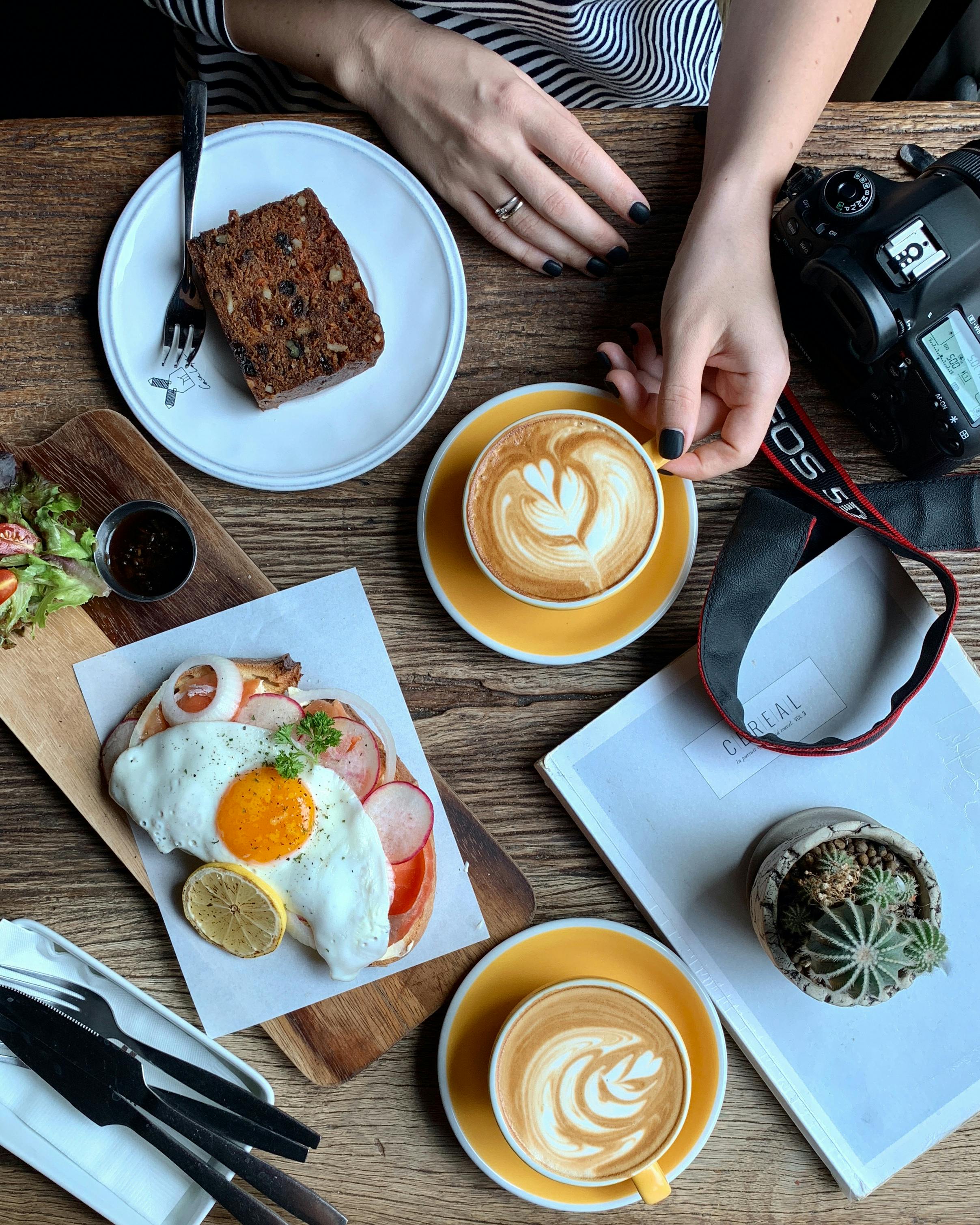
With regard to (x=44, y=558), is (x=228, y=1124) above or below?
below

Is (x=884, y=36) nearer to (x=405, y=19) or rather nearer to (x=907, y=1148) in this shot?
(x=405, y=19)

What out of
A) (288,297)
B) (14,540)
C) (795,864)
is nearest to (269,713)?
(14,540)

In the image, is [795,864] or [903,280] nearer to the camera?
[903,280]

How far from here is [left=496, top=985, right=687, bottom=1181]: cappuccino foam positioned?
1.54 m

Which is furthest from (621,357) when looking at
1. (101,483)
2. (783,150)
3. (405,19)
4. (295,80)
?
(101,483)

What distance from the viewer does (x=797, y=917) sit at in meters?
1.47

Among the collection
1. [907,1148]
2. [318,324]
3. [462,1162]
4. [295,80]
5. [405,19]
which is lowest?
[462,1162]

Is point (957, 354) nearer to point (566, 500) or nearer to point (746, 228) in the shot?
point (746, 228)

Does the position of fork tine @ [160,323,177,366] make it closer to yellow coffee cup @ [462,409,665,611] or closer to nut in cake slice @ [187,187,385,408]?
nut in cake slice @ [187,187,385,408]

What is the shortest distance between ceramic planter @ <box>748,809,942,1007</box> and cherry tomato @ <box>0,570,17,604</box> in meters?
1.35

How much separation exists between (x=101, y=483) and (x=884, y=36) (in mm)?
2123

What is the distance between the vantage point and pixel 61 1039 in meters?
1.54

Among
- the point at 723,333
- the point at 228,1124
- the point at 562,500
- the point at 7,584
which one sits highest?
the point at 723,333

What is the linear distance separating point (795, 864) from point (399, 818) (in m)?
0.68
